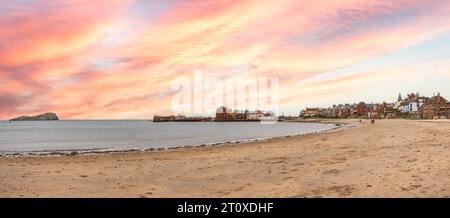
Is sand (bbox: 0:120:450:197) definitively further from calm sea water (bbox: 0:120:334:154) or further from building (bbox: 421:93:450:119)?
building (bbox: 421:93:450:119)

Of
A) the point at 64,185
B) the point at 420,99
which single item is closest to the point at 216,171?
the point at 64,185

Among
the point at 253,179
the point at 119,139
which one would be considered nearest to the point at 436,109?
the point at 119,139

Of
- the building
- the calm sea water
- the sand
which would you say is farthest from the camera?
the building

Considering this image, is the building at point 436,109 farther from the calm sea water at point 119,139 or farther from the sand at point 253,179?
the sand at point 253,179

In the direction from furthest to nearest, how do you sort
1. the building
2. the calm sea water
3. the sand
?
1. the building
2. the calm sea water
3. the sand

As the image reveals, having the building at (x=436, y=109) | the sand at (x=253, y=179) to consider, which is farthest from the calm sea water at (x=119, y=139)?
the building at (x=436, y=109)

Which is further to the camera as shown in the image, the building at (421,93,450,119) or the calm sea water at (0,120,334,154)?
the building at (421,93,450,119)

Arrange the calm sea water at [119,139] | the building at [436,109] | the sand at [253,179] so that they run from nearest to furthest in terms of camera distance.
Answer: the sand at [253,179], the calm sea water at [119,139], the building at [436,109]

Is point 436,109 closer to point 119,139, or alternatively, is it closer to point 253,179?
point 119,139

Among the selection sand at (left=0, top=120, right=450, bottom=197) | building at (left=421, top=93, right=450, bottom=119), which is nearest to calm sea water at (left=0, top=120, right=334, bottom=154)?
sand at (left=0, top=120, right=450, bottom=197)
